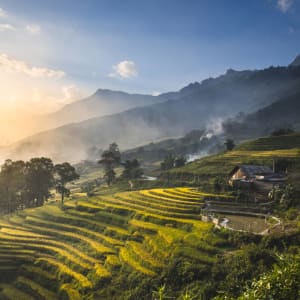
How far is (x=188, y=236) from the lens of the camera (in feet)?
90.1

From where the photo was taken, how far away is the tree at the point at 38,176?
6509cm

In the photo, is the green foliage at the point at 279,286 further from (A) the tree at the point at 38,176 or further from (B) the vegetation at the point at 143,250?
(A) the tree at the point at 38,176

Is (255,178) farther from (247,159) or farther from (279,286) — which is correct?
(279,286)

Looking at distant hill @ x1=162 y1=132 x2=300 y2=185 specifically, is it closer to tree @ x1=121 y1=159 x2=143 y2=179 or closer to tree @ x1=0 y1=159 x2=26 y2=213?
tree @ x1=121 y1=159 x2=143 y2=179

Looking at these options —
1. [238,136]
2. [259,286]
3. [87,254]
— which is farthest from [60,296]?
[238,136]

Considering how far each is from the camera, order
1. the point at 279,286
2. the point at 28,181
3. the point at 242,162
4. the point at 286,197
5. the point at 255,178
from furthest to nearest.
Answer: the point at 28,181 → the point at 242,162 → the point at 255,178 → the point at 286,197 → the point at 279,286

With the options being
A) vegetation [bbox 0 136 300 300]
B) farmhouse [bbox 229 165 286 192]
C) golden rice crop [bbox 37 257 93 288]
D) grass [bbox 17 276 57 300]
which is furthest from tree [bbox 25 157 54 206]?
farmhouse [bbox 229 165 286 192]

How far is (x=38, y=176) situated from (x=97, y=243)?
36423 mm

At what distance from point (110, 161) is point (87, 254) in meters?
54.6

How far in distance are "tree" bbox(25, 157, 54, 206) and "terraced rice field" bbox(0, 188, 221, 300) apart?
19.3 meters

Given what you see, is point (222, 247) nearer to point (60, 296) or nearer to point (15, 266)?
point (60, 296)

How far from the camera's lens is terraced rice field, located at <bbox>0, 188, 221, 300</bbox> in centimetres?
2650

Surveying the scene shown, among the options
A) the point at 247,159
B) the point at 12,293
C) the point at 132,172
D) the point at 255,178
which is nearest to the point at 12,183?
the point at 132,172

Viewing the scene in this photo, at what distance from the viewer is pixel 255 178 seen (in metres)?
48.5
